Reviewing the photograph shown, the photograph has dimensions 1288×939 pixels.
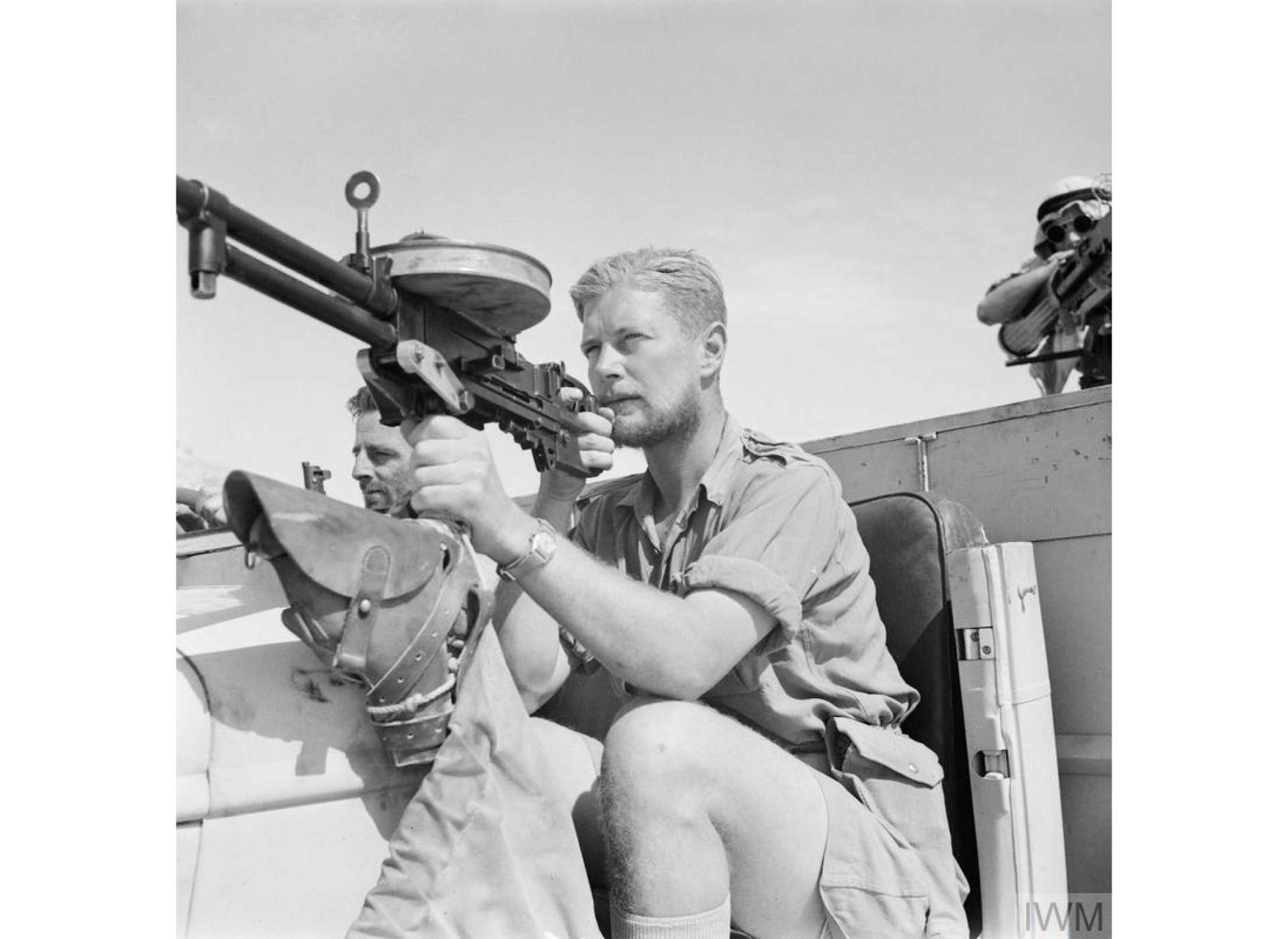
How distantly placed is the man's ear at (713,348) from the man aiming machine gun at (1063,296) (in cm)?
139

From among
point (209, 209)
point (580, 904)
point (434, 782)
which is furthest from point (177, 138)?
point (580, 904)

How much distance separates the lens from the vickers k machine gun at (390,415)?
1.43 m

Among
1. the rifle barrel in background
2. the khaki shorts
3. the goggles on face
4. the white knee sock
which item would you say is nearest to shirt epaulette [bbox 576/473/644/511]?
the khaki shorts

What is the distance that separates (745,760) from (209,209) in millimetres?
1088

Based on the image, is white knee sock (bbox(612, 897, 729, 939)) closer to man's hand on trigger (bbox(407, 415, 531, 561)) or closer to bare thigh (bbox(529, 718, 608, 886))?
bare thigh (bbox(529, 718, 608, 886))

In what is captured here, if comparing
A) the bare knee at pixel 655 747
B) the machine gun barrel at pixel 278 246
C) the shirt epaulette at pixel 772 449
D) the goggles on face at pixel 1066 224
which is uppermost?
the goggles on face at pixel 1066 224

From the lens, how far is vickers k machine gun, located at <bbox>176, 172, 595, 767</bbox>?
56.3 inches

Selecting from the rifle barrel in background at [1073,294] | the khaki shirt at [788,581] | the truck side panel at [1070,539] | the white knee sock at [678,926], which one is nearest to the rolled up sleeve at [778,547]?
the khaki shirt at [788,581]

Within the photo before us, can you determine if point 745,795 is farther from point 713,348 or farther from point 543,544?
point 713,348

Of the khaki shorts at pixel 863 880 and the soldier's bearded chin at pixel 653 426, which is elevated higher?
the soldier's bearded chin at pixel 653 426

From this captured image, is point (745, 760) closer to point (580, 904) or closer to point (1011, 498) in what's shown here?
point (580, 904)

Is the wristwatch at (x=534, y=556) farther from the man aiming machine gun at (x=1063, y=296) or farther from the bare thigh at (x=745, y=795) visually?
the man aiming machine gun at (x=1063, y=296)

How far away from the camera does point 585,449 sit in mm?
2158
